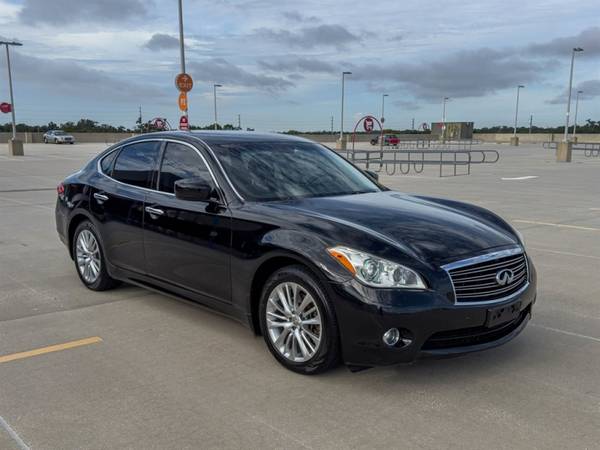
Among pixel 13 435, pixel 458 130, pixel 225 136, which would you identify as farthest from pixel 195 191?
pixel 458 130

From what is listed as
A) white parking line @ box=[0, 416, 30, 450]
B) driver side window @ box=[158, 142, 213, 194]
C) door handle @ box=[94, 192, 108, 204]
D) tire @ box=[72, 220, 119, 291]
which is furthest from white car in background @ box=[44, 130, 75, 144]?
white parking line @ box=[0, 416, 30, 450]

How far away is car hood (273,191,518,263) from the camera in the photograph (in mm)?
3793

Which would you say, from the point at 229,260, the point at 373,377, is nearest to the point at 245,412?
the point at 373,377

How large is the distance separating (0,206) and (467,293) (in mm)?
11702

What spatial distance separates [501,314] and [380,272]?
87 centimetres

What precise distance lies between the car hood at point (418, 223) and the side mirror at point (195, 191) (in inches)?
22.3

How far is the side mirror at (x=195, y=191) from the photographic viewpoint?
14.7ft

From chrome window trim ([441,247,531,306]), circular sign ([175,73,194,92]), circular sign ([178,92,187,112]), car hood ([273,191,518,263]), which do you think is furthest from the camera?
circular sign ([178,92,187,112])

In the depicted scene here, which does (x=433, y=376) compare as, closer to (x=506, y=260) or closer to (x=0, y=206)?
(x=506, y=260)

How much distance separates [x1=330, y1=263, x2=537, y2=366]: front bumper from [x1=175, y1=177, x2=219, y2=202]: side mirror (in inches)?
54.1

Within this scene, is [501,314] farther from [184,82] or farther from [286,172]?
[184,82]

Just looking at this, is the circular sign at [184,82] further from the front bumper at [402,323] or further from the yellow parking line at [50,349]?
the front bumper at [402,323]

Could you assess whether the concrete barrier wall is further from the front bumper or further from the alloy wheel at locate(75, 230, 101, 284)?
the front bumper

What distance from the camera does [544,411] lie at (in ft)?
11.5
